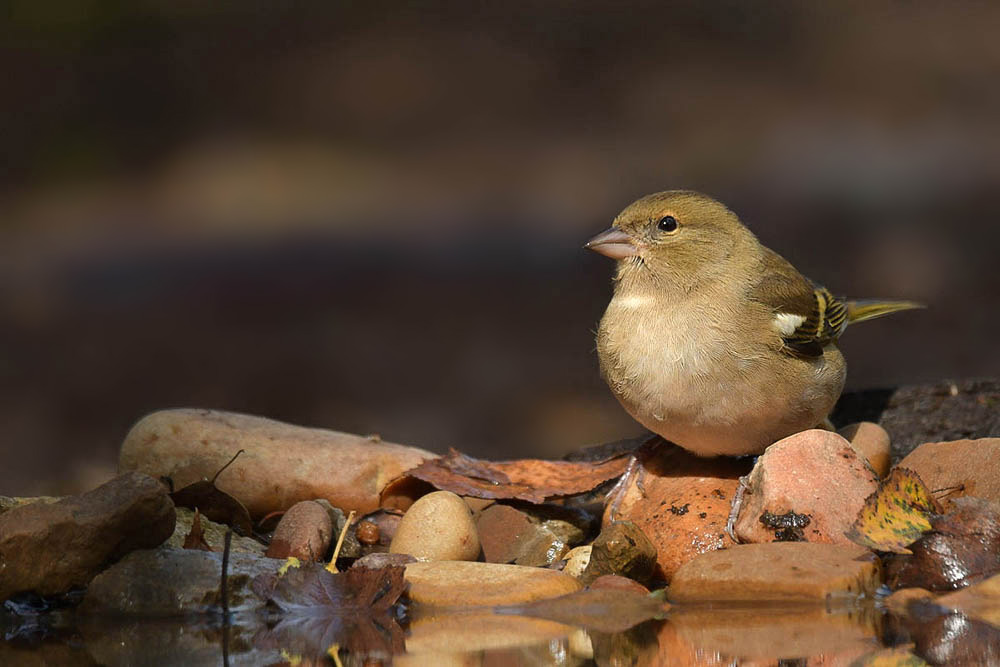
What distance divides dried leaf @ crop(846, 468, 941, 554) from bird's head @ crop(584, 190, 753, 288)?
3.70 feet

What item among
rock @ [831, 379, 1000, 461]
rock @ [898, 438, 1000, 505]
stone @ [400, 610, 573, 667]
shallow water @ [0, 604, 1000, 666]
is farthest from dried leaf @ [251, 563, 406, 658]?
rock @ [831, 379, 1000, 461]

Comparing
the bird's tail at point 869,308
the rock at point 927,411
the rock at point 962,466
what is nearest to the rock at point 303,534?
the rock at point 962,466

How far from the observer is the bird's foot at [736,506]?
15.0 feet

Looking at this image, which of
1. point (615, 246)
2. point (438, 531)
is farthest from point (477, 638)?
point (615, 246)

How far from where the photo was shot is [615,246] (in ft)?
17.0

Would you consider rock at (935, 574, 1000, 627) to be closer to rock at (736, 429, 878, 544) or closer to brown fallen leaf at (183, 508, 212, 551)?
rock at (736, 429, 878, 544)

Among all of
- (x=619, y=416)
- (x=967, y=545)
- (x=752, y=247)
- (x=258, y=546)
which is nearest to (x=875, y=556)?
(x=967, y=545)

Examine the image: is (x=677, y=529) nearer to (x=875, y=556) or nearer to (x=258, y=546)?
(x=875, y=556)

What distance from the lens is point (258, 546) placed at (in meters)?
4.92

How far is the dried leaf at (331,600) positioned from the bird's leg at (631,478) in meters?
1.19

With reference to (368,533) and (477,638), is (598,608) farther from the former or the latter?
(368,533)

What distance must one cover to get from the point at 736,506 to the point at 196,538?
6.54 ft

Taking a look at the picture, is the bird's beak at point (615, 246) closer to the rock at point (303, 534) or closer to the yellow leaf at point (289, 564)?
the rock at point (303, 534)

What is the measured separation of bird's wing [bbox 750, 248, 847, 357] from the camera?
4992 mm
